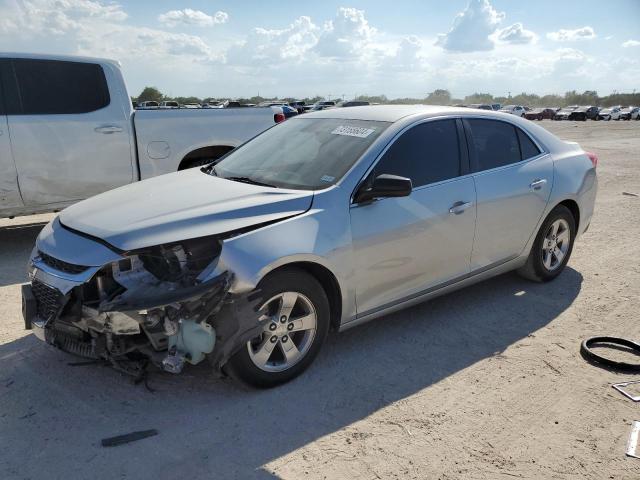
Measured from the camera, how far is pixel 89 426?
10.5 feet

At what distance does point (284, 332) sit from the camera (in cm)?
361

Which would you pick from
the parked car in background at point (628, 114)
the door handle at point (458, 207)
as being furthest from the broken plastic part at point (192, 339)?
the parked car in background at point (628, 114)

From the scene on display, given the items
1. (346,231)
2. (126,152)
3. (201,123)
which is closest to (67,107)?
(126,152)

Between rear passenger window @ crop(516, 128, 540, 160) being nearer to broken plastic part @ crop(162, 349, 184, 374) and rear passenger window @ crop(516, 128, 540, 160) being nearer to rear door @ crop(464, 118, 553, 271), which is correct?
rear door @ crop(464, 118, 553, 271)

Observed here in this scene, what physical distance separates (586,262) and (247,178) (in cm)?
416

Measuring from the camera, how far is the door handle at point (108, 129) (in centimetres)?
686

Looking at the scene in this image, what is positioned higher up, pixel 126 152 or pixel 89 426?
pixel 126 152

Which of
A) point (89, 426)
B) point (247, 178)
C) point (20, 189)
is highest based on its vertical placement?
point (247, 178)

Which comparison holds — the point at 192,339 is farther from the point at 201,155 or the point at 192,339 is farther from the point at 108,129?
the point at 201,155

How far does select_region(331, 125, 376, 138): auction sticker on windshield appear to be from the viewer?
4.28 m

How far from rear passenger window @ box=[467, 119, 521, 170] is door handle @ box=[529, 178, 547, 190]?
9.9 inches

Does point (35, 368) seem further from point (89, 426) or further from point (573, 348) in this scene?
point (573, 348)

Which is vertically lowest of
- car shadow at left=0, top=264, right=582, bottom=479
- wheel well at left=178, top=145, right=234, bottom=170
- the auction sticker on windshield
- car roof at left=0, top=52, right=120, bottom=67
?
car shadow at left=0, top=264, right=582, bottom=479

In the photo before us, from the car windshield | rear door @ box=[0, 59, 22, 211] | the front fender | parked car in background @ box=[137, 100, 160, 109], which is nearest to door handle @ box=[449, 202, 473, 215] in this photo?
the car windshield
